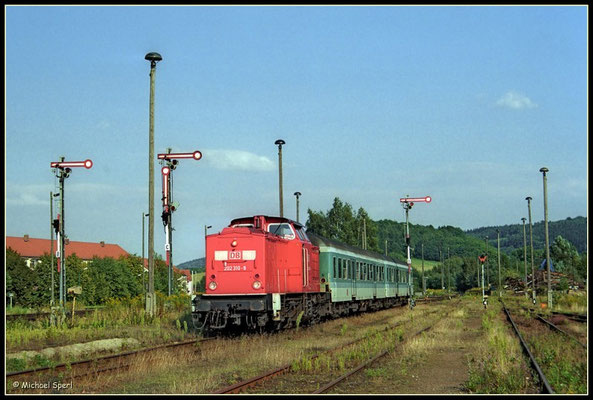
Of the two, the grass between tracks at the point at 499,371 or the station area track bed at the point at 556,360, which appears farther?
the station area track bed at the point at 556,360

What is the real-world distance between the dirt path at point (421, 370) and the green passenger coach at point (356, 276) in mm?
7179

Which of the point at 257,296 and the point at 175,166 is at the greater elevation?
the point at 175,166

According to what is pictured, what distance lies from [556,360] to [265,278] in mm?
8859

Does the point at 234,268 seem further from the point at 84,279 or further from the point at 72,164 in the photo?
the point at 84,279

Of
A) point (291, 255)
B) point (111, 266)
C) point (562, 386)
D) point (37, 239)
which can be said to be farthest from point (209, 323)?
point (37, 239)

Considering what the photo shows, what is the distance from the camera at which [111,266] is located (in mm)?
103125

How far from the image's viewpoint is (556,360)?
16250 millimetres

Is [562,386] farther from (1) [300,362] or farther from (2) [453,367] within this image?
(1) [300,362]

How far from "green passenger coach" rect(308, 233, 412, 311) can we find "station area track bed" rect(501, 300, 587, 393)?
779 centimetres

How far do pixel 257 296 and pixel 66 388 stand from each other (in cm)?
953

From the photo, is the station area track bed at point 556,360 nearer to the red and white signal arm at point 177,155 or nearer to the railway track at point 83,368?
the railway track at point 83,368

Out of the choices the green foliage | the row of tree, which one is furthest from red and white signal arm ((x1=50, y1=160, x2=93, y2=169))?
the green foliage

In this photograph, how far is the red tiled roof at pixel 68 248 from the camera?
134 meters

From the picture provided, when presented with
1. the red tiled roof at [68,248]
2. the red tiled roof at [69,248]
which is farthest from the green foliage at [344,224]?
the red tiled roof at [68,248]
